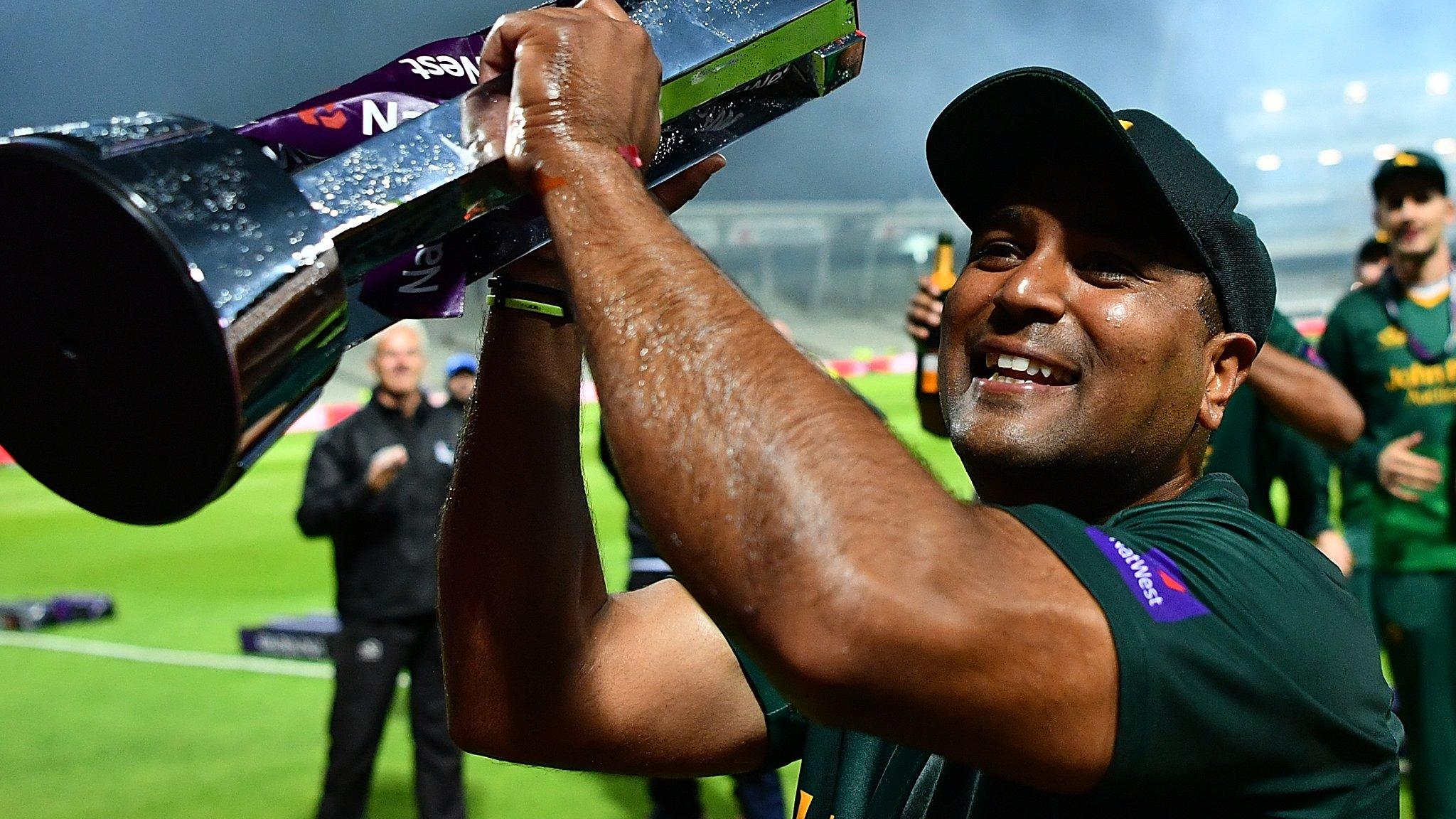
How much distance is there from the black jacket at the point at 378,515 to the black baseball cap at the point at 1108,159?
4022 millimetres

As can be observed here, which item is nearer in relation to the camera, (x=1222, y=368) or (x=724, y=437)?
(x=724, y=437)

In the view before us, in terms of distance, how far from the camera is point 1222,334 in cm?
162

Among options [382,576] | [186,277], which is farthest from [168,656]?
[186,277]

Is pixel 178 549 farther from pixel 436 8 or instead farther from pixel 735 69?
pixel 436 8

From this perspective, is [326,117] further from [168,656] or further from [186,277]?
[168,656]

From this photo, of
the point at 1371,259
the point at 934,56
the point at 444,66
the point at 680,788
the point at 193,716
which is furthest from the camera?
the point at 934,56

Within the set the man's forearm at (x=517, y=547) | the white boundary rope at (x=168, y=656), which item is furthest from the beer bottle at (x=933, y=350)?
the white boundary rope at (x=168, y=656)

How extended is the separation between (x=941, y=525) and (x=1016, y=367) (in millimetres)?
524

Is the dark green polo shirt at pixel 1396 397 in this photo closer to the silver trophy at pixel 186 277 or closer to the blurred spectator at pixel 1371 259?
the blurred spectator at pixel 1371 259

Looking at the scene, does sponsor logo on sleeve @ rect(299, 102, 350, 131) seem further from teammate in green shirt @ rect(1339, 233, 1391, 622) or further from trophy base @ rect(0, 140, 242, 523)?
teammate in green shirt @ rect(1339, 233, 1391, 622)

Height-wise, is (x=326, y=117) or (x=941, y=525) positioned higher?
(x=326, y=117)

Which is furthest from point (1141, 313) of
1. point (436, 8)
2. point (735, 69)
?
point (436, 8)

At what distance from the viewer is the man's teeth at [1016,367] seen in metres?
1.55

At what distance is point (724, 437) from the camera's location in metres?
1.10
